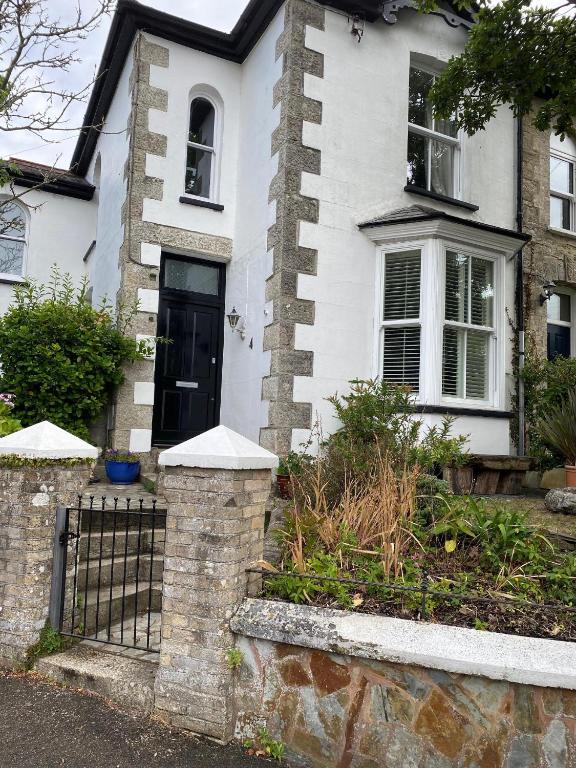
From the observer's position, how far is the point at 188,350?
812cm

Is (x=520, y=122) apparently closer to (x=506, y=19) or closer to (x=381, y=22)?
(x=381, y=22)

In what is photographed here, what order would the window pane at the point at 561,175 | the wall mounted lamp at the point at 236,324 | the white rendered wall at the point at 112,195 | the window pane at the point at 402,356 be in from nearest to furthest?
the window pane at the point at 402,356 < the wall mounted lamp at the point at 236,324 < the white rendered wall at the point at 112,195 < the window pane at the point at 561,175

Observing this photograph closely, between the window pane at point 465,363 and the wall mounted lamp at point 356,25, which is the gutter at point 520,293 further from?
the wall mounted lamp at point 356,25

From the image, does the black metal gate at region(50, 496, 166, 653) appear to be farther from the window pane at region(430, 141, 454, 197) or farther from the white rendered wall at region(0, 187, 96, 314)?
the white rendered wall at region(0, 187, 96, 314)

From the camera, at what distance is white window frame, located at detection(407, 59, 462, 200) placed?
8.12 m

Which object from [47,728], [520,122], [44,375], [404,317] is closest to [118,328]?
[44,375]

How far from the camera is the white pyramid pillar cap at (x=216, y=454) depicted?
3.13 meters

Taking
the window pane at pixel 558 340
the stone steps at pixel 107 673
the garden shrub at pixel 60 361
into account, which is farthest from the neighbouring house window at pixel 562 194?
the stone steps at pixel 107 673

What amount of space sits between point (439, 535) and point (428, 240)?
4211 millimetres

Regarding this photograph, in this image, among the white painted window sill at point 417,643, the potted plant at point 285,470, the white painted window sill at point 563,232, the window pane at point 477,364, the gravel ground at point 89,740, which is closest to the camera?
the white painted window sill at point 417,643

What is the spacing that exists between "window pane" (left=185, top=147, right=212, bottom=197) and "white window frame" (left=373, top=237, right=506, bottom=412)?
9.13 ft

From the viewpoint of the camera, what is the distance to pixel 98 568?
423 centimetres

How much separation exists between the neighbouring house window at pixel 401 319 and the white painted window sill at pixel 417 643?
4.47 meters

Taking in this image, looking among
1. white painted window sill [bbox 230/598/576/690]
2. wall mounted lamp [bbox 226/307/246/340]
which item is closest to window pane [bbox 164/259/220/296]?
wall mounted lamp [bbox 226/307/246/340]
